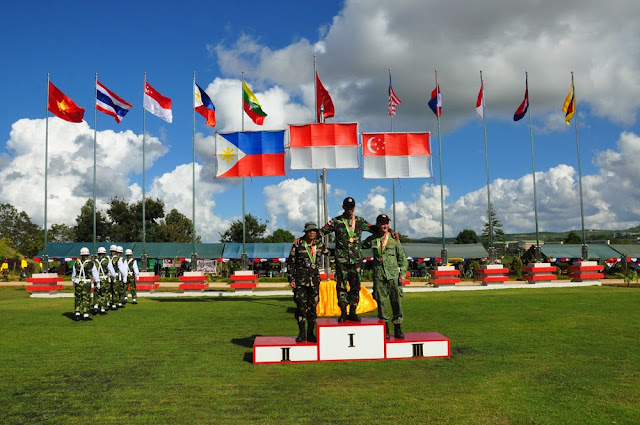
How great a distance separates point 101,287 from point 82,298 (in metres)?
1.55

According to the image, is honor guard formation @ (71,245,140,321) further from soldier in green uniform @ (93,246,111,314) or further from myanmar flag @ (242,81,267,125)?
myanmar flag @ (242,81,267,125)

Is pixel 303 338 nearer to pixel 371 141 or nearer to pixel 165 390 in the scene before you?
pixel 165 390

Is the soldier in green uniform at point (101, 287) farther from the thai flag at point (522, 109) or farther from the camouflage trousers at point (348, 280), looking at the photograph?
the thai flag at point (522, 109)

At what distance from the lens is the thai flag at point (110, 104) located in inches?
890

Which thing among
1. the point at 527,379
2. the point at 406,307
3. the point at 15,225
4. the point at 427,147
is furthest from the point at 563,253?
the point at 15,225

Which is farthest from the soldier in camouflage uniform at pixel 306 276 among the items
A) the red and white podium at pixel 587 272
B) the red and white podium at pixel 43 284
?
the red and white podium at pixel 587 272

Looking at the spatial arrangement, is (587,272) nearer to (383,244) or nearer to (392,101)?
(392,101)

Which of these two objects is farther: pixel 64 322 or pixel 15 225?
pixel 15 225

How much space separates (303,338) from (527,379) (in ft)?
11.6

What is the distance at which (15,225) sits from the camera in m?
80.8

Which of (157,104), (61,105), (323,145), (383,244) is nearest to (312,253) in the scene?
(383,244)

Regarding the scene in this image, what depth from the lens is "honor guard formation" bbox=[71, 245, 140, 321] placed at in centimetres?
1337

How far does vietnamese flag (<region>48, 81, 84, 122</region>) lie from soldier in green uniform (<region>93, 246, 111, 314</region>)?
36.1 ft

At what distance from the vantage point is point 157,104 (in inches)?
929
